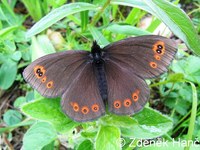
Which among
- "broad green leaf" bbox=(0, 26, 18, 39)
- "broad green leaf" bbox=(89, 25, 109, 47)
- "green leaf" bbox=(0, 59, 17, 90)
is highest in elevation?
"broad green leaf" bbox=(0, 26, 18, 39)

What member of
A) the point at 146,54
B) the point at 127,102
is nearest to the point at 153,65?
the point at 146,54

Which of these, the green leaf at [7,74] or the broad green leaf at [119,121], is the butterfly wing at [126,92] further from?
the green leaf at [7,74]

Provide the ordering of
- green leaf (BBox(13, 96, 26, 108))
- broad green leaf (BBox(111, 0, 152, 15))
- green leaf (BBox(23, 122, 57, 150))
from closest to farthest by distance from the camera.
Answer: green leaf (BBox(23, 122, 57, 150)) → broad green leaf (BBox(111, 0, 152, 15)) → green leaf (BBox(13, 96, 26, 108))

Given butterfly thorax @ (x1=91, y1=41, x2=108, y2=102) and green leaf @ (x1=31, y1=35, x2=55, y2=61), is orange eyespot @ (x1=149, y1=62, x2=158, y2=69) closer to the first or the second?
butterfly thorax @ (x1=91, y1=41, x2=108, y2=102)

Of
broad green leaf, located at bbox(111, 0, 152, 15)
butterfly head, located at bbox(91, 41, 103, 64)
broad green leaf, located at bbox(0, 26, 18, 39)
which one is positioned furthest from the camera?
broad green leaf, located at bbox(0, 26, 18, 39)

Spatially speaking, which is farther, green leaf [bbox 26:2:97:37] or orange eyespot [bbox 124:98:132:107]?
green leaf [bbox 26:2:97:37]

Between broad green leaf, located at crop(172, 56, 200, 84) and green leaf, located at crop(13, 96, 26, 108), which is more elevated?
broad green leaf, located at crop(172, 56, 200, 84)

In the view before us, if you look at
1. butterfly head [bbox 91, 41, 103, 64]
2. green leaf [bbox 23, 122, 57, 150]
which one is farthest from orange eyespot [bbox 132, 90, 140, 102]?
green leaf [bbox 23, 122, 57, 150]

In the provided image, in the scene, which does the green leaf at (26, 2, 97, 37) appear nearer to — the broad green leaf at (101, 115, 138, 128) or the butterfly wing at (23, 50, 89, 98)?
the butterfly wing at (23, 50, 89, 98)
